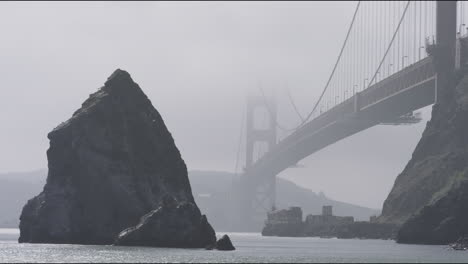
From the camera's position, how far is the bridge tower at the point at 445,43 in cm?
17025

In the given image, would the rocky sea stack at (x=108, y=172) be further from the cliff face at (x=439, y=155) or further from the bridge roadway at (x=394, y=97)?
the bridge roadway at (x=394, y=97)

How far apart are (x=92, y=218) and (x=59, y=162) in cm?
773

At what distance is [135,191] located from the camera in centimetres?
11894

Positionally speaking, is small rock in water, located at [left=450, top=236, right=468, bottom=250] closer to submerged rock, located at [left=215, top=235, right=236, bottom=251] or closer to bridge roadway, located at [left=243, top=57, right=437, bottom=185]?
submerged rock, located at [left=215, top=235, right=236, bottom=251]

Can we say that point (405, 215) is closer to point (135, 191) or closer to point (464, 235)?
point (464, 235)

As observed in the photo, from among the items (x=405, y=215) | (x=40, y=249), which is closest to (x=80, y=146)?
(x=40, y=249)

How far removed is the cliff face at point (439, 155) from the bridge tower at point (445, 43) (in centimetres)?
136

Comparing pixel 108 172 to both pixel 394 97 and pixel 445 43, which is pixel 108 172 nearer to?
pixel 394 97

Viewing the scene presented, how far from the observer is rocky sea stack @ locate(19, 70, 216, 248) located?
119m

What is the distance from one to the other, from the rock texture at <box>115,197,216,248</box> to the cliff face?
5570 cm

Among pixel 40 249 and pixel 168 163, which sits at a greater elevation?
pixel 168 163

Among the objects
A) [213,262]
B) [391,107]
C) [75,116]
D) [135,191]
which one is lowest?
[213,262]

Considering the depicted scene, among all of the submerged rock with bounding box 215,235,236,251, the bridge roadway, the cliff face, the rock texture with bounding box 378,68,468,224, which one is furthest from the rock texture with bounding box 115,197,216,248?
the bridge roadway

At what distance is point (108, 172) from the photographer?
118938mm
